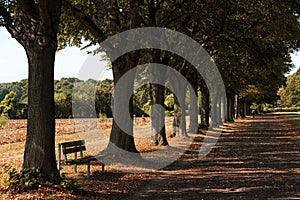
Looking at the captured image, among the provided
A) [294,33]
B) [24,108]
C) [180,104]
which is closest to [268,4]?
[294,33]

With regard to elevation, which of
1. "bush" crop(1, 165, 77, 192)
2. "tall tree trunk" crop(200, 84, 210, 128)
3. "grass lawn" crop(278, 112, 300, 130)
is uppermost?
"tall tree trunk" crop(200, 84, 210, 128)

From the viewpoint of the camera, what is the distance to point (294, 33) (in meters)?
19.6

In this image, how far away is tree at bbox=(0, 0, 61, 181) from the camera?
380 inches

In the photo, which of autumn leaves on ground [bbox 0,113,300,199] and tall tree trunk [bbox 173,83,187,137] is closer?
autumn leaves on ground [bbox 0,113,300,199]

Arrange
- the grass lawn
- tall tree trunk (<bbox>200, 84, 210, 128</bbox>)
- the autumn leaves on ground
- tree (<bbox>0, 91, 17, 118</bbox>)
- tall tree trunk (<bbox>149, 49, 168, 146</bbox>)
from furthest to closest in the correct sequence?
tree (<bbox>0, 91, 17, 118</bbox>)
the grass lawn
tall tree trunk (<bbox>200, 84, 210, 128</bbox>)
tall tree trunk (<bbox>149, 49, 168, 146</bbox>)
the autumn leaves on ground

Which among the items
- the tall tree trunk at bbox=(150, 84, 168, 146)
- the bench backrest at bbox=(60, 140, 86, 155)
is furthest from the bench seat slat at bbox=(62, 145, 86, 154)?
the tall tree trunk at bbox=(150, 84, 168, 146)

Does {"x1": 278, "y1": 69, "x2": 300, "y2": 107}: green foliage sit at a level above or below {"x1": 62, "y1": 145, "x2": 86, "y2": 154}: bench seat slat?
above

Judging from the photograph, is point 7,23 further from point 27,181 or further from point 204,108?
point 204,108

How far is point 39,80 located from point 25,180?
2145 mm

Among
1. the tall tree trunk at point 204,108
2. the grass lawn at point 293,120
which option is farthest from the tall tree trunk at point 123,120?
the grass lawn at point 293,120

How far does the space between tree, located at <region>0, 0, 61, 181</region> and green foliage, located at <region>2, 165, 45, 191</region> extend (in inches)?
7.2

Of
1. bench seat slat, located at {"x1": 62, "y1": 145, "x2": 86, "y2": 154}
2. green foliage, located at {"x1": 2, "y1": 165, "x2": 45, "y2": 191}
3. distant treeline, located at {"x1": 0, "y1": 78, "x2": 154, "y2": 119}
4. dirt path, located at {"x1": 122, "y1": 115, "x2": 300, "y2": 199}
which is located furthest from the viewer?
distant treeline, located at {"x1": 0, "y1": 78, "x2": 154, "y2": 119}

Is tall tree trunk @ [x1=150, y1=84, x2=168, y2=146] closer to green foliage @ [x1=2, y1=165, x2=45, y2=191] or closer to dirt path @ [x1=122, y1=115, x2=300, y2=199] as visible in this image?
dirt path @ [x1=122, y1=115, x2=300, y2=199]

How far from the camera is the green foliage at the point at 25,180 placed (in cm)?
909
